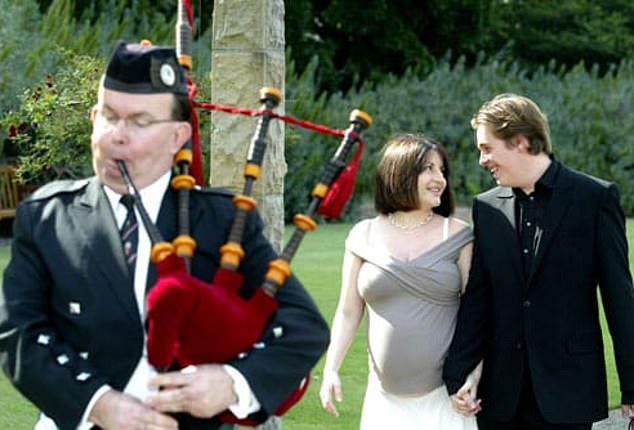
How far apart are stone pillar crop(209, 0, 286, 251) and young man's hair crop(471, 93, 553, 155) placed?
1.02 meters

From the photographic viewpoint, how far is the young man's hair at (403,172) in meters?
5.33

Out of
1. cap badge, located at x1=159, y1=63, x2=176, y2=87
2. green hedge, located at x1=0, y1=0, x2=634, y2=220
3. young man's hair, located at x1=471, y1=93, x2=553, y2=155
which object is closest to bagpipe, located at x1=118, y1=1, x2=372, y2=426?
cap badge, located at x1=159, y1=63, x2=176, y2=87

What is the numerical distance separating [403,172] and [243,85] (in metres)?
0.83

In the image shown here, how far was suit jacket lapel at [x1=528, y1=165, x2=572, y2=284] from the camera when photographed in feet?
16.4

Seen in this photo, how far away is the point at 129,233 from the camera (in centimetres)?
336

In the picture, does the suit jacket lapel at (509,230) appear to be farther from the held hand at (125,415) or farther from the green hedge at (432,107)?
the green hedge at (432,107)

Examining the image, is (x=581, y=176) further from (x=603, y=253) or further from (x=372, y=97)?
(x=372, y=97)

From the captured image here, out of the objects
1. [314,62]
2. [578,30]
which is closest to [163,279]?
[314,62]

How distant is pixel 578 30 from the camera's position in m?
37.9

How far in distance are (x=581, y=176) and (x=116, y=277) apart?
93.2 inches

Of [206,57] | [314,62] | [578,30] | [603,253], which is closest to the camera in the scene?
[603,253]

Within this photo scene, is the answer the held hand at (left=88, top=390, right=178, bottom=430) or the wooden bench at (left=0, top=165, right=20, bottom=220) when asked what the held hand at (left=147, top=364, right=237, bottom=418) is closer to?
the held hand at (left=88, top=390, right=178, bottom=430)

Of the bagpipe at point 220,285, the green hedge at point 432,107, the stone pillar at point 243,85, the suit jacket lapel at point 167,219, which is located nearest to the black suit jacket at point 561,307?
the stone pillar at point 243,85

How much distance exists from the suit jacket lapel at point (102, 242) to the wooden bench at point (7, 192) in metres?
17.9
